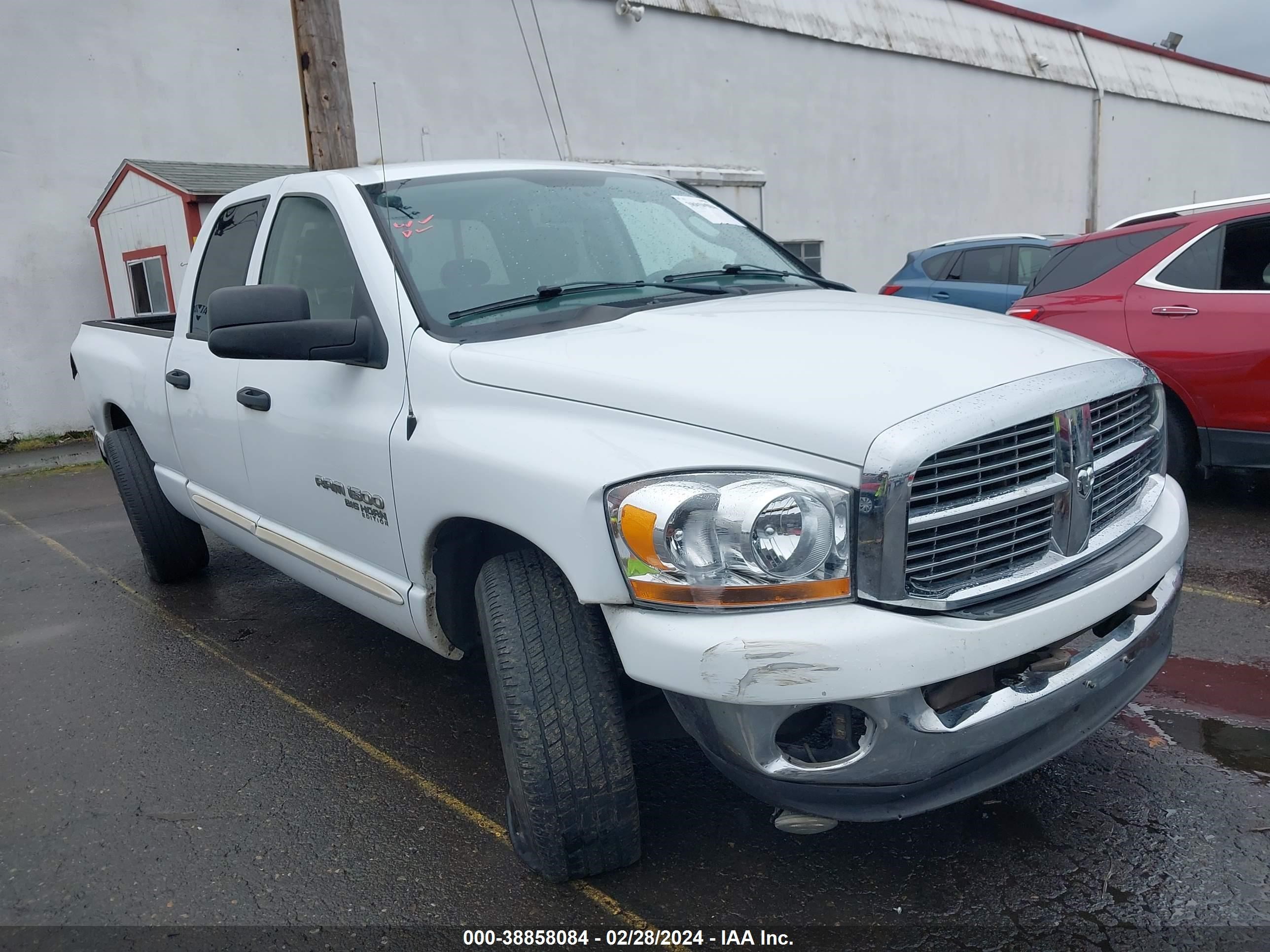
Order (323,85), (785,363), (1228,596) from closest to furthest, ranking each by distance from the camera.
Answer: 1. (785,363)
2. (1228,596)
3. (323,85)

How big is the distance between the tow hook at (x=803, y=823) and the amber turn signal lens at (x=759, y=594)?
49 cm

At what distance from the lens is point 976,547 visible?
206cm

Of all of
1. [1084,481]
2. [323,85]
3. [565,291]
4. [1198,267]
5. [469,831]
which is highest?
[323,85]

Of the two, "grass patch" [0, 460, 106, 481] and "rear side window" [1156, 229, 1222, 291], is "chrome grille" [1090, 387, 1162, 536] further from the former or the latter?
"grass patch" [0, 460, 106, 481]

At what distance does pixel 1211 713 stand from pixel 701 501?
2.22 m

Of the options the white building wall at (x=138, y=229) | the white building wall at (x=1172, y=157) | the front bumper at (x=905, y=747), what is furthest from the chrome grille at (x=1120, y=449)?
the white building wall at (x=1172, y=157)

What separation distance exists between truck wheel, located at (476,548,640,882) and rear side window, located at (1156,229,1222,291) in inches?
174

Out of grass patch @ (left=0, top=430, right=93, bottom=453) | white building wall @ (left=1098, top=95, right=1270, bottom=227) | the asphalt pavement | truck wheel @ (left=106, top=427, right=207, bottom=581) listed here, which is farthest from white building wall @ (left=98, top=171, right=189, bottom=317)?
white building wall @ (left=1098, top=95, right=1270, bottom=227)

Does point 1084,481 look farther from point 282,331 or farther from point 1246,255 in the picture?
point 1246,255

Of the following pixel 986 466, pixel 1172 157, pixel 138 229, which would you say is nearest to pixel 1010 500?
pixel 986 466

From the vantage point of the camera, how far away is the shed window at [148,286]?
9.88m

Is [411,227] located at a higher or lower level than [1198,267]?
higher

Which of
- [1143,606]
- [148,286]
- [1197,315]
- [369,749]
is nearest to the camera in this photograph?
[1143,606]

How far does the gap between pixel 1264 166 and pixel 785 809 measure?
30310mm
